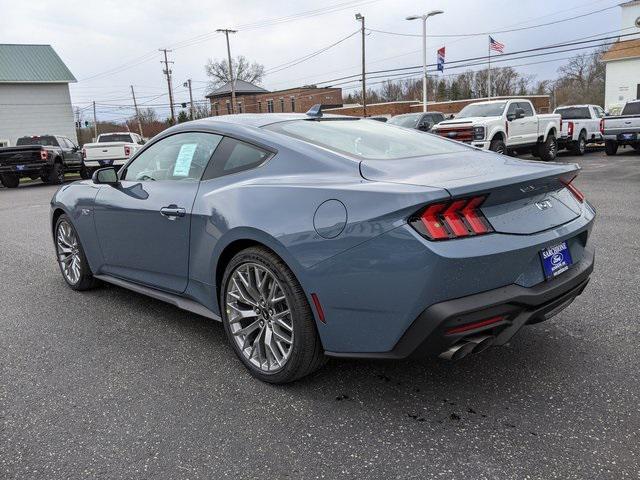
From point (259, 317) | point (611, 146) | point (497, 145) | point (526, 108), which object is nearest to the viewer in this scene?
point (259, 317)

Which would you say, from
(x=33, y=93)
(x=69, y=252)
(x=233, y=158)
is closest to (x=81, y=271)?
(x=69, y=252)

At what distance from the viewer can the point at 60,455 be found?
253 centimetres

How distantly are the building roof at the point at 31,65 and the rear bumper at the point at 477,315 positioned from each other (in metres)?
48.5

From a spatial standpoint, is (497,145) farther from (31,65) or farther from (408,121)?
(31,65)

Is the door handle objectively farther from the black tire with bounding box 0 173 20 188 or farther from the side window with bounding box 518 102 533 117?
the black tire with bounding box 0 173 20 188

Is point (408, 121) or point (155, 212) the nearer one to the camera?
point (155, 212)

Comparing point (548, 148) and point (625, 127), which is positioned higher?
point (625, 127)

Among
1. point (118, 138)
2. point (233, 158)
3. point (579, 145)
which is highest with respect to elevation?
point (118, 138)

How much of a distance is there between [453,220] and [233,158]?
4.99ft

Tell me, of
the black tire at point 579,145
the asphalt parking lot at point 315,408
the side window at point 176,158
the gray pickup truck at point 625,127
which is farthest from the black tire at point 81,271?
the black tire at point 579,145

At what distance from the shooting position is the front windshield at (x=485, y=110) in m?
16.5

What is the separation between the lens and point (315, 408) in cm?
286

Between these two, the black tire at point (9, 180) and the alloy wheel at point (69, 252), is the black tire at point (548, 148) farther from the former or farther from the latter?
the black tire at point (9, 180)

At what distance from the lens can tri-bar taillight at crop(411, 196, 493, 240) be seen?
7.84 feet
